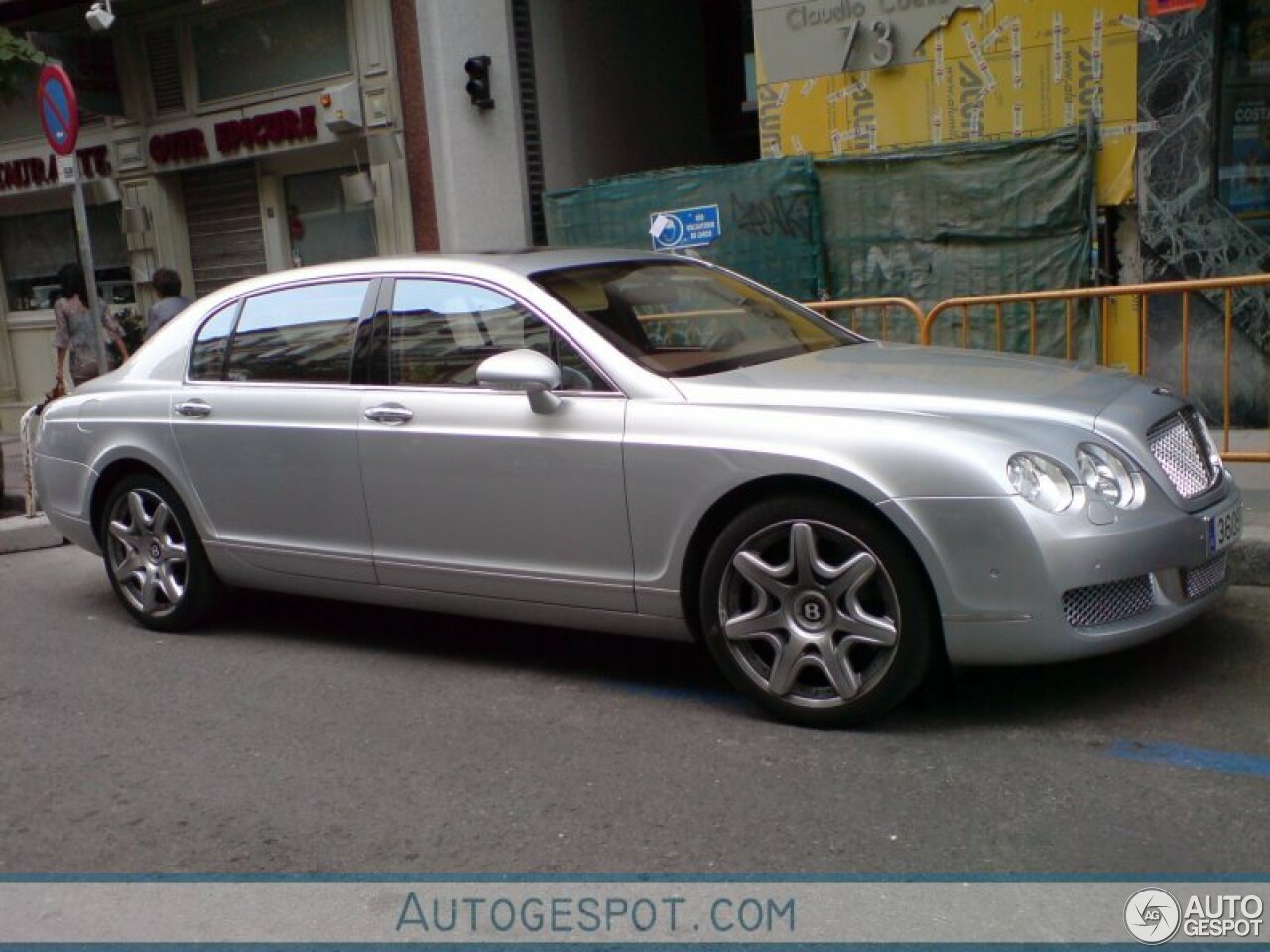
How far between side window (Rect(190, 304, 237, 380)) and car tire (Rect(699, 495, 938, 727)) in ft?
8.76

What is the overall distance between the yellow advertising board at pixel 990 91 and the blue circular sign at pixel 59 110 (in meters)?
5.02

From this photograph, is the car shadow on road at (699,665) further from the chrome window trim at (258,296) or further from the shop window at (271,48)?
the shop window at (271,48)

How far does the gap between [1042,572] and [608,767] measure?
4.68 ft

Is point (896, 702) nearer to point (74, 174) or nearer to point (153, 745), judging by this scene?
point (153, 745)

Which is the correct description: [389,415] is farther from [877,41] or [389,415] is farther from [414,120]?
[414,120]

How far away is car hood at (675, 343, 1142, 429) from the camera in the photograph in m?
4.38

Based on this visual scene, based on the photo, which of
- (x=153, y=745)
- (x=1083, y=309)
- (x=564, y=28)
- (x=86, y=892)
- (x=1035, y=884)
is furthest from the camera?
(x=564, y=28)

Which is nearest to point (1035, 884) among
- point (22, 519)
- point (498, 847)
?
point (498, 847)

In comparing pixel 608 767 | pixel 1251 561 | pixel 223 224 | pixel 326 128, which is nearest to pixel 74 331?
pixel 326 128

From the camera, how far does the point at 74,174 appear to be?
9727 mm

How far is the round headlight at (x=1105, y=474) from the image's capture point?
13.8 feet

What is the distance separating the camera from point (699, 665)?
5.34 metres

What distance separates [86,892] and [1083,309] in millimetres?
7295

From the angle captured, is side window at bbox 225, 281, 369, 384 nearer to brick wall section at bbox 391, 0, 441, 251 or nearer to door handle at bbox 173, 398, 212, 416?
door handle at bbox 173, 398, 212, 416
